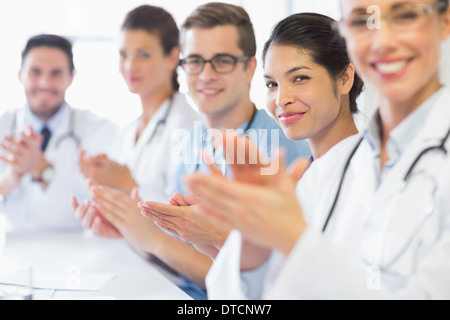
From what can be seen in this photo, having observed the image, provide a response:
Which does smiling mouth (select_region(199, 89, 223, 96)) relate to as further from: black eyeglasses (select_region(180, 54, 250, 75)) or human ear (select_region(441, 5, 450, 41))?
human ear (select_region(441, 5, 450, 41))

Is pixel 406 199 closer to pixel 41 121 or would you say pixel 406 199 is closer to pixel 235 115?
pixel 235 115

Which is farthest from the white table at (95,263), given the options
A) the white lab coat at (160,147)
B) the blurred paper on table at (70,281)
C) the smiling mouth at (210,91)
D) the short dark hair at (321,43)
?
the short dark hair at (321,43)

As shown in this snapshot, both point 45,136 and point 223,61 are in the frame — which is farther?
point 45,136

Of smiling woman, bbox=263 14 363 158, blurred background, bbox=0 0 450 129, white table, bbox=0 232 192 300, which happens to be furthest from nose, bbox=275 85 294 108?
blurred background, bbox=0 0 450 129

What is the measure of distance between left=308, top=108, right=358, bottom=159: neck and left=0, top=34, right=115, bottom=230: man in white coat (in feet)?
2.86

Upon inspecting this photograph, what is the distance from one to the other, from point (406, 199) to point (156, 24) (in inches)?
34.8

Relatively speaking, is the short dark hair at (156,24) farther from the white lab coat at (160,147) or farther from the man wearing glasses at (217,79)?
the man wearing glasses at (217,79)

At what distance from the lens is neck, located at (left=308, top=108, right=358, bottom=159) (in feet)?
1.67

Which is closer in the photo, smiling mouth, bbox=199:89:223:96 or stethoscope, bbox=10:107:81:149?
smiling mouth, bbox=199:89:223:96

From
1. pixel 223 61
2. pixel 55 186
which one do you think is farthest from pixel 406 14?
pixel 55 186

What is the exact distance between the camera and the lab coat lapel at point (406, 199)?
1.28 feet

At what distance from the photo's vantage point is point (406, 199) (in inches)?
15.6

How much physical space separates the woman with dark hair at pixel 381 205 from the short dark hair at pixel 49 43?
1064mm
